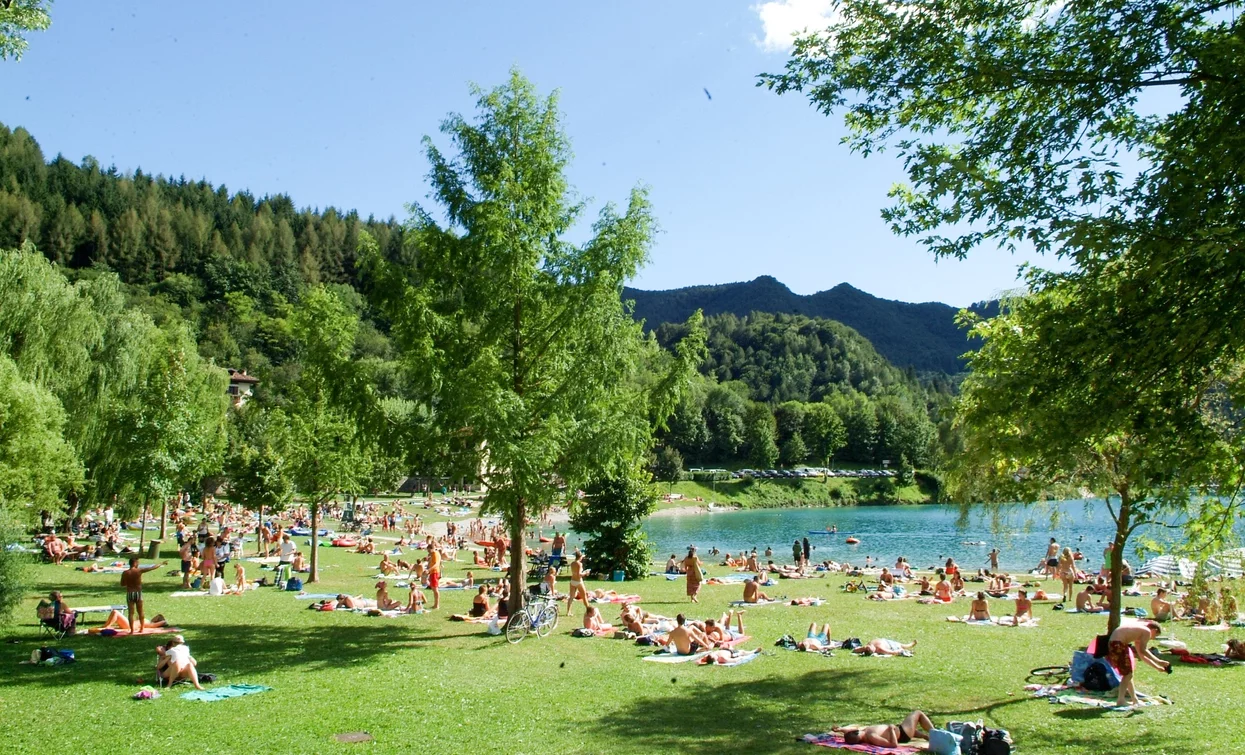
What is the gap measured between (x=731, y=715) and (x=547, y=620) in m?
6.69

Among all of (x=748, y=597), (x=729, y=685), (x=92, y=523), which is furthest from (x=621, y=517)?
(x=92, y=523)

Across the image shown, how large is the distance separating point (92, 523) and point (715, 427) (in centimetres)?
12144

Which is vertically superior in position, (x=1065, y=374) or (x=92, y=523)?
(x=1065, y=374)

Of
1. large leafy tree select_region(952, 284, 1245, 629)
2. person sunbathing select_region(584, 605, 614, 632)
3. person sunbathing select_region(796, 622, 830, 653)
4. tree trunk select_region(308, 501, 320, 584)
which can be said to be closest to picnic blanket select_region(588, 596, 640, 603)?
person sunbathing select_region(584, 605, 614, 632)

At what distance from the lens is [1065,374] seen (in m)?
7.54

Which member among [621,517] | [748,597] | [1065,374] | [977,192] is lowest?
[748,597]

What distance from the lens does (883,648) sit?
15391 mm

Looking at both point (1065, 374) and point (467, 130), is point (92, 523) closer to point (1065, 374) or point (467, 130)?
point (467, 130)

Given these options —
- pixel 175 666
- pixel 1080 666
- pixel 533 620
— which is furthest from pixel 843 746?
pixel 175 666

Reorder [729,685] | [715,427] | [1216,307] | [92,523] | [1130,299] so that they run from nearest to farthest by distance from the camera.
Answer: [1216,307] < [1130,299] < [729,685] < [92,523] < [715,427]

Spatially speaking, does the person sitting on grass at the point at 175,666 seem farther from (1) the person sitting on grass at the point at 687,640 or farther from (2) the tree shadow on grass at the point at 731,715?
(1) the person sitting on grass at the point at 687,640

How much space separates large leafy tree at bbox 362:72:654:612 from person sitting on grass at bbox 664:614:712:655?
131 inches

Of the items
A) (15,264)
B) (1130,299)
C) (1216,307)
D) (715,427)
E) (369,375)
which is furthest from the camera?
(715,427)

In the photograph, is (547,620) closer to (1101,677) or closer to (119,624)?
(119,624)
